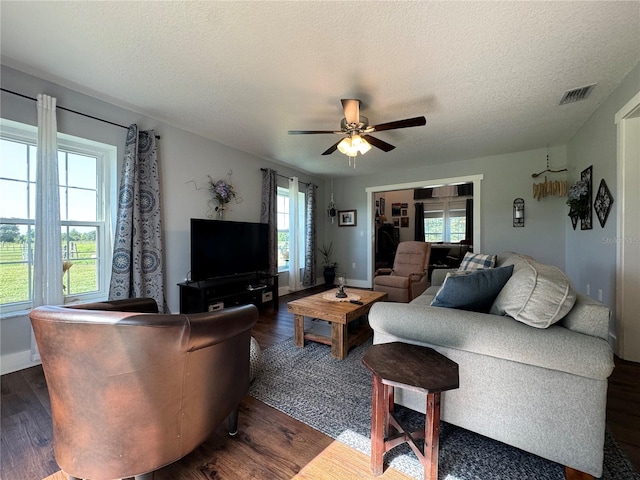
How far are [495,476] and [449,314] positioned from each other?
71cm

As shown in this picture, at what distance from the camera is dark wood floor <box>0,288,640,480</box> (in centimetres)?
123

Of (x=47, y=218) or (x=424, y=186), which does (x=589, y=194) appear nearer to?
(x=424, y=186)

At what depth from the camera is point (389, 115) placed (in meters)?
2.88

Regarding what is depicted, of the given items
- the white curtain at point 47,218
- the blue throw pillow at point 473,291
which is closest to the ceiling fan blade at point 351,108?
the blue throw pillow at point 473,291

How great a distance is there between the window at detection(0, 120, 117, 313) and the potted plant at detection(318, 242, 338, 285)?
3819mm

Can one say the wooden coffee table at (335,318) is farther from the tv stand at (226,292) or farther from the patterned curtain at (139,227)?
the patterned curtain at (139,227)

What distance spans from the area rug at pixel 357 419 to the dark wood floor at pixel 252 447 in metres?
0.08

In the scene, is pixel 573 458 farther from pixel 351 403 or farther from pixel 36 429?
pixel 36 429

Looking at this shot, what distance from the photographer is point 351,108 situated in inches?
92.8

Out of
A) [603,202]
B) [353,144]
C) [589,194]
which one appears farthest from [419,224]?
[353,144]

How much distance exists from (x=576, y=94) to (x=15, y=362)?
5.39 metres

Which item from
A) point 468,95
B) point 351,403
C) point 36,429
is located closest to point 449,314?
point 351,403

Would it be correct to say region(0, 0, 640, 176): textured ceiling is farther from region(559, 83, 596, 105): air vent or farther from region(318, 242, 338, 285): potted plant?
region(318, 242, 338, 285): potted plant

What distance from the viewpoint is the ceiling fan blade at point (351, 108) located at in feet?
7.59
